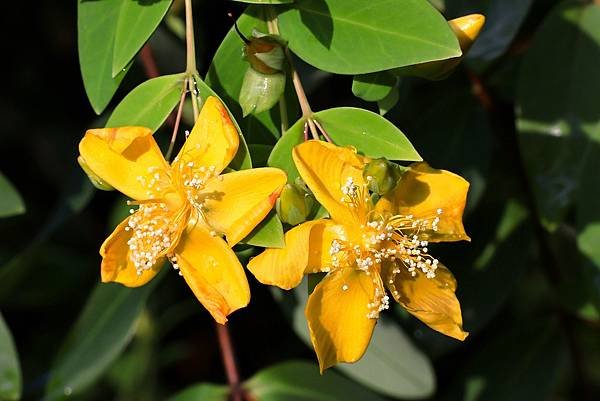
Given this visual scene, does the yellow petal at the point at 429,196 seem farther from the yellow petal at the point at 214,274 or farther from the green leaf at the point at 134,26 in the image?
the green leaf at the point at 134,26

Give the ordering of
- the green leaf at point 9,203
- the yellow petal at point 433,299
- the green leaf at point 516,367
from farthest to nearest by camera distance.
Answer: the green leaf at point 516,367 < the green leaf at point 9,203 < the yellow petal at point 433,299

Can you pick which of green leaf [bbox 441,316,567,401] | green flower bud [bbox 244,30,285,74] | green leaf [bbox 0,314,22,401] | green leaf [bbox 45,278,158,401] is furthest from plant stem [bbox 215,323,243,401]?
green flower bud [bbox 244,30,285,74]

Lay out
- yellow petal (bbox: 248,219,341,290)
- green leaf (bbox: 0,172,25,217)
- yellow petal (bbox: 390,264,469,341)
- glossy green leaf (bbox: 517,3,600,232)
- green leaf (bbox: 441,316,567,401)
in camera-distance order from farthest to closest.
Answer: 1. green leaf (bbox: 441,316,567,401)
2. glossy green leaf (bbox: 517,3,600,232)
3. green leaf (bbox: 0,172,25,217)
4. yellow petal (bbox: 390,264,469,341)
5. yellow petal (bbox: 248,219,341,290)

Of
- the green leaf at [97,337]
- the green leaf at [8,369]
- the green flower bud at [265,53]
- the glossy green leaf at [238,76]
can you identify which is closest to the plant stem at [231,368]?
the green leaf at [97,337]

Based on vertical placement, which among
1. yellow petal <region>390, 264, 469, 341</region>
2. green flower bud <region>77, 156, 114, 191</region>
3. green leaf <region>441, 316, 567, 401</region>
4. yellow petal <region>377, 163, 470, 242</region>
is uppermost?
green flower bud <region>77, 156, 114, 191</region>

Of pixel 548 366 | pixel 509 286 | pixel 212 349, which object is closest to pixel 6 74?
pixel 212 349

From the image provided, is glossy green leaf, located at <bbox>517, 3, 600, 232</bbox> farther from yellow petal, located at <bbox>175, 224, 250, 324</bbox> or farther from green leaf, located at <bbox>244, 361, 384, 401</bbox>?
yellow petal, located at <bbox>175, 224, 250, 324</bbox>
